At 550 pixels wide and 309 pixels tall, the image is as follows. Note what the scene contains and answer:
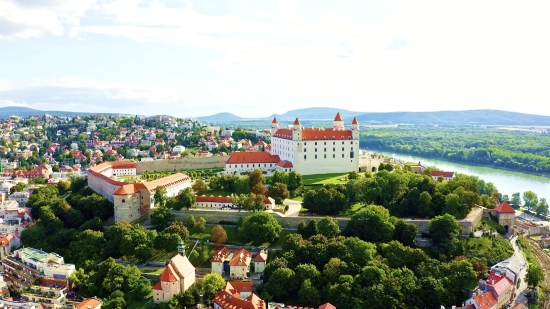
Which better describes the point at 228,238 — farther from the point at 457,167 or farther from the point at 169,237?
the point at 457,167

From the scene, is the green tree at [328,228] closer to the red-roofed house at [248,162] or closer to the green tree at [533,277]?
the green tree at [533,277]

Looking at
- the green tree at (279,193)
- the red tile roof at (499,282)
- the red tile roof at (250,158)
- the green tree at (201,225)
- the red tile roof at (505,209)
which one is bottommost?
the red tile roof at (499,282)

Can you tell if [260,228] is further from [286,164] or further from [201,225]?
[286,164]

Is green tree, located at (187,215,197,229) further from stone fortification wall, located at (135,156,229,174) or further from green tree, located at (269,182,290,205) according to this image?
stone fortification wall, located at (135,156,229,174)

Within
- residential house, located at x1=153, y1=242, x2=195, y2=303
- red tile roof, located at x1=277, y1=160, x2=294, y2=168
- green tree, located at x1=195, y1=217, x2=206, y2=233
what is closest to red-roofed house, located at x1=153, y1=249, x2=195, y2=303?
residential house, located at x1=153, y1=242, x2=195, y2=303

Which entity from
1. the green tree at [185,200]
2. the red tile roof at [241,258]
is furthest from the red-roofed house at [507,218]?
the green tree at [185,200]

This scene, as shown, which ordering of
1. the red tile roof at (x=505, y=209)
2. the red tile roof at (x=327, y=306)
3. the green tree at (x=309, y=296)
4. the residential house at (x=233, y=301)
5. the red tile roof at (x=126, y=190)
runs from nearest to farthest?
the red tile roof at (x=327, y=306)
the residential house at (x=233, y=301)
the green tree at (x=309, y=296)
the red tile roof at (x=505, y=209)
the red tile roof at (x=126, y=190)
